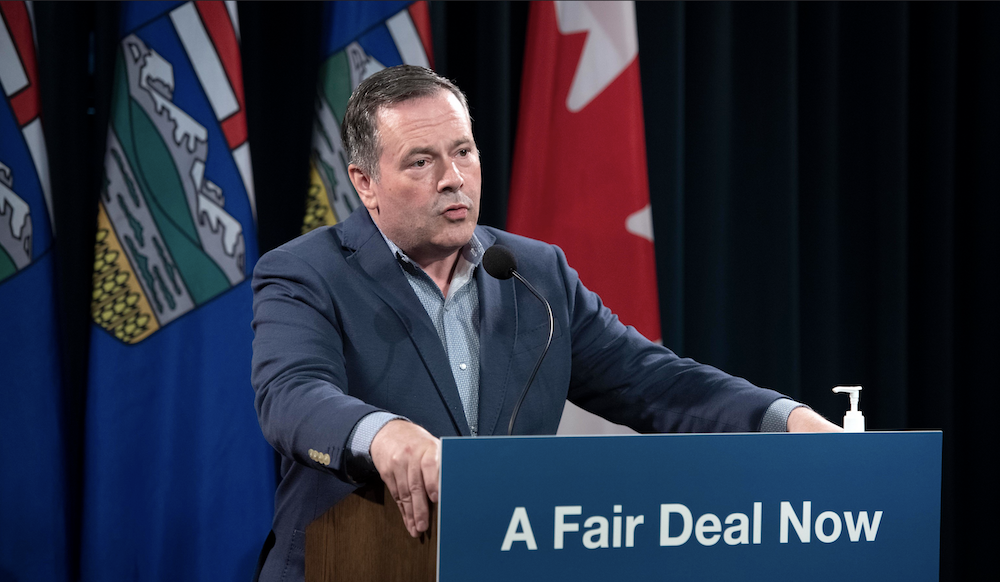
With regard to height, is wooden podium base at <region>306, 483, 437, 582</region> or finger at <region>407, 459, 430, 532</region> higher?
finger at <region>407, 459, 430, 532</region>

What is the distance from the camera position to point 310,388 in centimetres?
109

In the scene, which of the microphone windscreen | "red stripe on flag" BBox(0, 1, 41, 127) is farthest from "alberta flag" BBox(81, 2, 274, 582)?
the microphone windscreen

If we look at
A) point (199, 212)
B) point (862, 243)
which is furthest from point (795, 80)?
point (199, 212)

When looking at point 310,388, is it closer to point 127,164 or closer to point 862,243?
point 127,164

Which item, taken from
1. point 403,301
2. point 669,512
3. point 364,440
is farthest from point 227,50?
point 669,512

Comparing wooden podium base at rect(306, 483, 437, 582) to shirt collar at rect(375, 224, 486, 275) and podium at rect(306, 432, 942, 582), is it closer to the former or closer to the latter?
podium at rect(306, 432, 942, 582)

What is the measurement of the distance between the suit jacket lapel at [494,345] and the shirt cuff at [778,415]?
39 centimetres

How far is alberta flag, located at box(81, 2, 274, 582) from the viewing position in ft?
7.00

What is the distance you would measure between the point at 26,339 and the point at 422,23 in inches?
51.4

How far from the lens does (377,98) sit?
1.43 metres

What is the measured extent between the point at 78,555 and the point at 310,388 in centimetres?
151

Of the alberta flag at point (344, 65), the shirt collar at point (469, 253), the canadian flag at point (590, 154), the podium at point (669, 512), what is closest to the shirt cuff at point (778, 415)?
the podium at point (669, 512)

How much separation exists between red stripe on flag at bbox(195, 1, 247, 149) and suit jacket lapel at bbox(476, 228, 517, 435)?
1.06 metres

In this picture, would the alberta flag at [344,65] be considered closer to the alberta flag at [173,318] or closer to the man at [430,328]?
the alberta flag at [173,318]
